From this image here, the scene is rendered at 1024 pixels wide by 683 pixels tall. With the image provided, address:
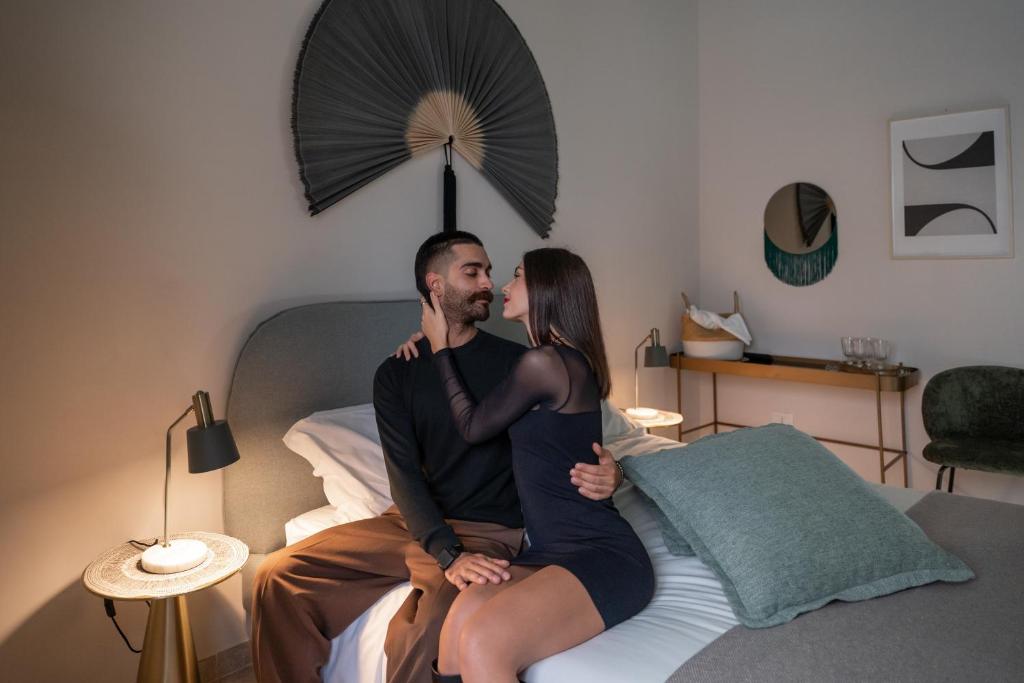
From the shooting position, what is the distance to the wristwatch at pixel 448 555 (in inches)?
→ 66.0

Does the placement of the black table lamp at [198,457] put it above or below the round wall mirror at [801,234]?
below

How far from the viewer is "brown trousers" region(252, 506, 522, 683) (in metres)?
1.76

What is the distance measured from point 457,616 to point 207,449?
0.76m

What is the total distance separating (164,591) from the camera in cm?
165

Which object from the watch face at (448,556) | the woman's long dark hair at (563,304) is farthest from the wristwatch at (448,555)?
the woman's long dark hair at (563,304)

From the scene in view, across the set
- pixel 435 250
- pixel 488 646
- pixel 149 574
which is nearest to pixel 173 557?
pixel 149 574

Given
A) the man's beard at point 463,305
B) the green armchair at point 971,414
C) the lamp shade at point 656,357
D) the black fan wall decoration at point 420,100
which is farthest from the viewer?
the lamp shade at point 656,357

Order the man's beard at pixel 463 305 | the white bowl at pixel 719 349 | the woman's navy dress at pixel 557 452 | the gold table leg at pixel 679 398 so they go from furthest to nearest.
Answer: the gold table leg at pixel 679 398 → the white bowl at pixel 719 349 → the man's beard at pixel 463 305 → the woman's navy dress at pixel 557 452

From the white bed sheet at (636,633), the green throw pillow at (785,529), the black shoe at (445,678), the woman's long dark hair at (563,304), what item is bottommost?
the black shoe at (445,678)

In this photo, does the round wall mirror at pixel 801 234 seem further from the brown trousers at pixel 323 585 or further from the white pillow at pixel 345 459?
the brown trousers at pixel 323 585

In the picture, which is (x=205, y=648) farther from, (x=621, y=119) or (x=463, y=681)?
(x=621, y=119)

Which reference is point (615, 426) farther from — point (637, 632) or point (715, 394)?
point (715, 394)

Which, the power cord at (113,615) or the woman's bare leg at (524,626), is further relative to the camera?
the power cord at (113,615)

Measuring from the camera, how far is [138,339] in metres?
2.02
